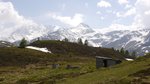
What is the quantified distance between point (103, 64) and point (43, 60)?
91685mm

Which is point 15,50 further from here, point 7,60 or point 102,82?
point 102,82

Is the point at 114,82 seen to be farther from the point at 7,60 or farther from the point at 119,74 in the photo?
the point at 7,60

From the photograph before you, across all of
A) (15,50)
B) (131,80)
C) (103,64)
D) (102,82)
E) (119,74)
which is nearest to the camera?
(131,80)

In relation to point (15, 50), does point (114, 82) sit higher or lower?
lower

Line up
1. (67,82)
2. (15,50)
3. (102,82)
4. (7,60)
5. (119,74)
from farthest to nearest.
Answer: (15,50), (7,60), (67,82), (119,74), (102,82)

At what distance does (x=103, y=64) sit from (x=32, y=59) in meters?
95.7

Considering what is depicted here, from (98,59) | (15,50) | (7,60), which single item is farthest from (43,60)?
(98,59)

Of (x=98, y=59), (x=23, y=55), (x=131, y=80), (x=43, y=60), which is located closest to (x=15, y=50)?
(x=23, y=55)

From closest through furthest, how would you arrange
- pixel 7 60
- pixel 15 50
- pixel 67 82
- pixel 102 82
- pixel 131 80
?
pixel 131 80 → pixel 102 82 → pixel 67 82 → pixel 7 60 → pixel 15 50

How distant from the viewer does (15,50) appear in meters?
198

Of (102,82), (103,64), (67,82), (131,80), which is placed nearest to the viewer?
(131,80)

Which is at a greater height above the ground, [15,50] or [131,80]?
[15,50]

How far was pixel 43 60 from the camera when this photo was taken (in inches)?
6826

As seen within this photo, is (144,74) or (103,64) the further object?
(103,64)
